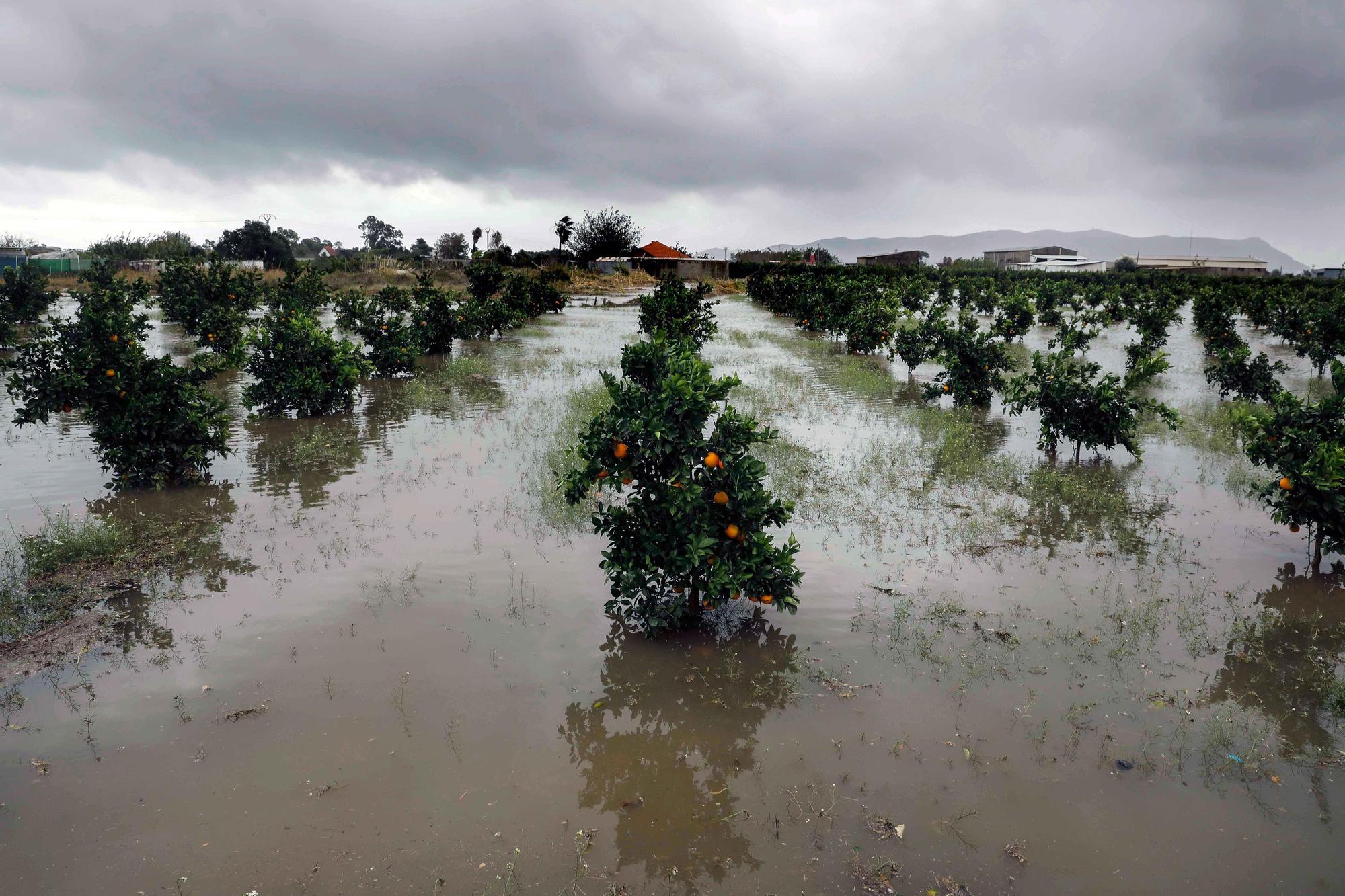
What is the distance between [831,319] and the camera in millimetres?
29375

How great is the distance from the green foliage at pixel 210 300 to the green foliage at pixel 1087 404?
19444 millimetres

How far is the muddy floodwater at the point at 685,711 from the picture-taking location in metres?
4.54

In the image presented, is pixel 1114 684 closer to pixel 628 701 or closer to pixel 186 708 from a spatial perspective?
pixel 628 701

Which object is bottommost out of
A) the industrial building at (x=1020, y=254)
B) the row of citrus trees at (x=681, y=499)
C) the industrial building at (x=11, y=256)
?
the row of citrus trees at (x=681, y=499)

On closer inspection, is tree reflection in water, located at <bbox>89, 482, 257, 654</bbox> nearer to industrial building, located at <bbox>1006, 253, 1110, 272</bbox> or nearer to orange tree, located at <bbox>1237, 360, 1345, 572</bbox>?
orange tree, located at <bbox>1237, 360, 1345, 572</bbox>

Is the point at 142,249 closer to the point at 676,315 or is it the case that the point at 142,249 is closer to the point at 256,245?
the point at 256,245

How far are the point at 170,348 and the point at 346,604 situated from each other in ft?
67.4

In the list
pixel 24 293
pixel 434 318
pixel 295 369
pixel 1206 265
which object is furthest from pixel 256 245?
pixel 1206 265

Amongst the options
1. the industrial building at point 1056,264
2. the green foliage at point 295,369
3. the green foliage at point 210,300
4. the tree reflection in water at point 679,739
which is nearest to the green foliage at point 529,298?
the green foliage at point 210,300

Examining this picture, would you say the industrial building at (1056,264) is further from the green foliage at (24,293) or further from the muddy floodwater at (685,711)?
the muddy floodwater at (685,711)

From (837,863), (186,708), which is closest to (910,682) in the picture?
(837,863)

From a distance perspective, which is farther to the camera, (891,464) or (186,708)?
(891,464)

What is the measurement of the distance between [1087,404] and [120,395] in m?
14.8

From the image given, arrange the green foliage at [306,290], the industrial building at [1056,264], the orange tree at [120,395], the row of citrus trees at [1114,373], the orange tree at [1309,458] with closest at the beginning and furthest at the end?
1. the orange tree at [1309,458]
2. the row of citrus trees at [1114,373]
3. the orange tree at [120,395]
4. the green foliage at [306,290]
5. the industrial building at [1056,264]
